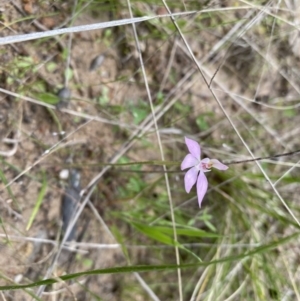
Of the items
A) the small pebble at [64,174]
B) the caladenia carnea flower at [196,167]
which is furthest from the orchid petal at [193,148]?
the small pebble at [64,174]

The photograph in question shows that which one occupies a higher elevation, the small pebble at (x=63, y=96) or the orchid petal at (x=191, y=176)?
the orchid petal at (x=191, y=176)

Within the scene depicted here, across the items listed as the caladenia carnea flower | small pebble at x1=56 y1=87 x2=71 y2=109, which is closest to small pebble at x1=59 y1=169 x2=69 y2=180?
small pebble at x1=56 y1=87 x2=71 y2=109

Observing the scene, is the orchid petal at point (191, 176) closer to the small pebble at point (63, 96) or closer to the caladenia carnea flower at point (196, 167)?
the caladenia carnea flower at point (196, 167)

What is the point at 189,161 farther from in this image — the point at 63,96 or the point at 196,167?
the point at 63,96

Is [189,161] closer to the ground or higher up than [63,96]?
higher up

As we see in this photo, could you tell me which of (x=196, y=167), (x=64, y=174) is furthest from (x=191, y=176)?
(x=64, y=174)

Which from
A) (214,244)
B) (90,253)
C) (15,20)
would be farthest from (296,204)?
(15,20)

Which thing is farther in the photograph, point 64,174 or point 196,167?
point 64,174

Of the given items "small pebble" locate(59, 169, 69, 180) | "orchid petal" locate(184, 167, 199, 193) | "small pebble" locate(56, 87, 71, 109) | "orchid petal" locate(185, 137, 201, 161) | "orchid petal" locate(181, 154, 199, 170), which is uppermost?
"orchid petal" locate(185, 137, 201, 161)

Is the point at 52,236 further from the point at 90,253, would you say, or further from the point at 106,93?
the point at 106,93

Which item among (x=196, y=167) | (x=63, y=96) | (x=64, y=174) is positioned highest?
(x=196, y=167)

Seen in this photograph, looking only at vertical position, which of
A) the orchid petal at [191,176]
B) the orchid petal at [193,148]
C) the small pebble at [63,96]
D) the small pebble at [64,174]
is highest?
the orchid petal at [193,148]

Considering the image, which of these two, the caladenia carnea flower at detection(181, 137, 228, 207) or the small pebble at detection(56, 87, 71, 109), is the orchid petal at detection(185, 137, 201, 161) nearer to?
the caladenia carnea flower at detection(181, 137, 228, 207)

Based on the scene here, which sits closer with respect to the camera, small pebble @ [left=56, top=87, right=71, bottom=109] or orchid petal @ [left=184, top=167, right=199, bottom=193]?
orchid petal @ [left=184, top=167, right=199, bottom=193]
